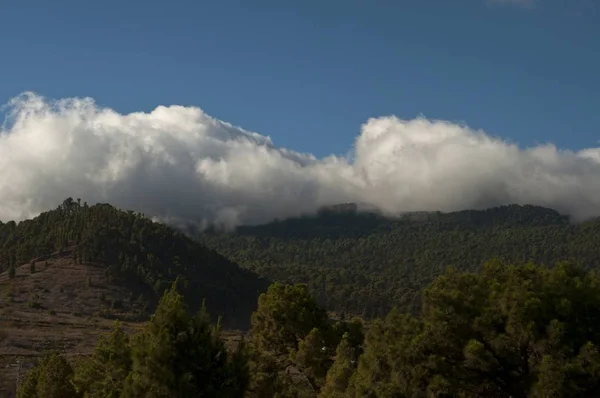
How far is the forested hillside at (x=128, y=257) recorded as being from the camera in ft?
563

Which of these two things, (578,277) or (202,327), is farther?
(578,277)

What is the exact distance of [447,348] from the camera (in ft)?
84.7

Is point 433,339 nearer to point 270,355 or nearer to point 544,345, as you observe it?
point 544,345

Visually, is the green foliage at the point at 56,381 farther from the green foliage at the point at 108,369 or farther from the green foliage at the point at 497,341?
the green foliage at the point at 497,341

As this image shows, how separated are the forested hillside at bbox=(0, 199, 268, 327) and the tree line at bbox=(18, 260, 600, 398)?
138m

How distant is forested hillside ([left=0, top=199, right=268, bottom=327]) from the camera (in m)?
172

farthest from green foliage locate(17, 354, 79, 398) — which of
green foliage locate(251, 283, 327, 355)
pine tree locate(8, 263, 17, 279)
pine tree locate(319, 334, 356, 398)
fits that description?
pine tree locate(8, 263, 17, 279)

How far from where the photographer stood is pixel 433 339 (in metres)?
25.8

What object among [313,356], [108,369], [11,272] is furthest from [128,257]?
[108,369]

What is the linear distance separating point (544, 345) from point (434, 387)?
433 cm

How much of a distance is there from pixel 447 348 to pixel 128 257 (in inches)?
6360

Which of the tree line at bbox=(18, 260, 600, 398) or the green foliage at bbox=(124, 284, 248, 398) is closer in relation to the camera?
the green foliage at bbox=(124, 284, 248, 398)

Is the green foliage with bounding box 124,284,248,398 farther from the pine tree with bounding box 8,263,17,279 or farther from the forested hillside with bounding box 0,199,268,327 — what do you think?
the pine tree with bounding box 8,263,17,279

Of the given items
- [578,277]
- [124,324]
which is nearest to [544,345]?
[578,277]
